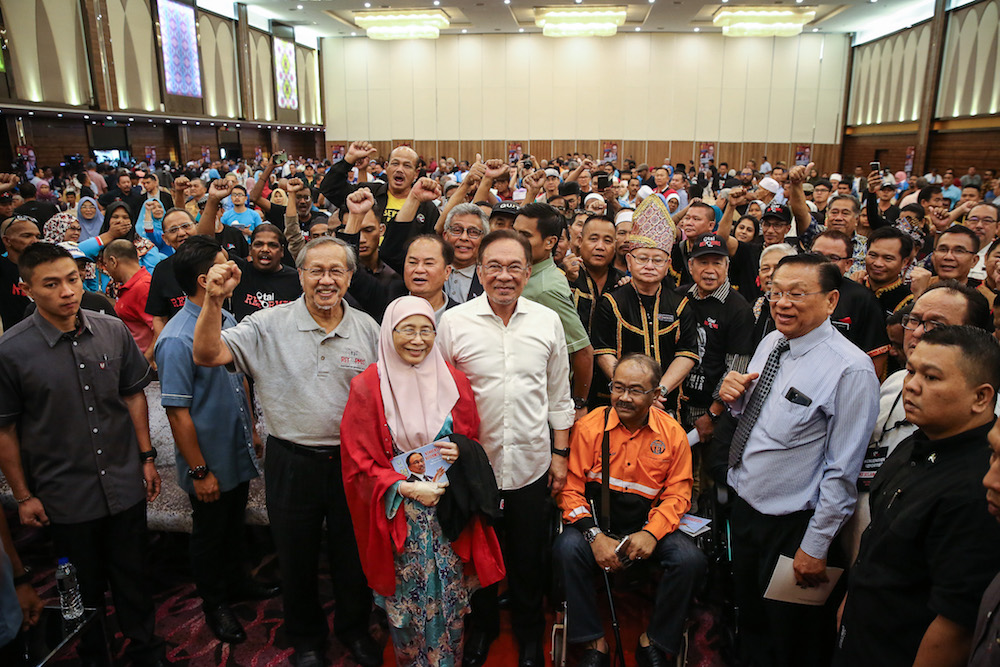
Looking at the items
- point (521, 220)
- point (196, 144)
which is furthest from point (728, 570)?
point (196, 144)

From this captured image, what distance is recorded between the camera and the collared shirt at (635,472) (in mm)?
2674

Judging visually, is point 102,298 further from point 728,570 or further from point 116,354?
point 728,570

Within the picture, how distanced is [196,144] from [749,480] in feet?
55.0

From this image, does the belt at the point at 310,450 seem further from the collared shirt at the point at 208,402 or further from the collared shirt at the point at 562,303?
the collared shirt at the point at 562,303

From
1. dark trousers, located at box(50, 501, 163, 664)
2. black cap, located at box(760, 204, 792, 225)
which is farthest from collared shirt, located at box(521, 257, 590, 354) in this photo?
black cap, located at box(760, 204, 792, 225)

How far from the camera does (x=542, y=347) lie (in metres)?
2.48

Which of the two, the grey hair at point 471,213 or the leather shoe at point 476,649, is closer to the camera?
the leather shoe at point 476,649

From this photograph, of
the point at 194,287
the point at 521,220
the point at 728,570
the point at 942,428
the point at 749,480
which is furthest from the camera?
the point at 521,220

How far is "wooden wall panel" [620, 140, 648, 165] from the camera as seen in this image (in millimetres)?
20734

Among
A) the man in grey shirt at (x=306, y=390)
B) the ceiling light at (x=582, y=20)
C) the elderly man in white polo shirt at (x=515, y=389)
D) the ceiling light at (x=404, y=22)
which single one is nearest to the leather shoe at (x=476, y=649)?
the elderly man in white polo shirt at (x=515, y=389)

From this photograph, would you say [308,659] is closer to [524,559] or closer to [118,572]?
[118,572]

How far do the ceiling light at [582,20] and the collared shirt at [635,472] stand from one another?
1638 centimetres

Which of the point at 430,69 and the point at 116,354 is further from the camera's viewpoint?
the point at 430,69

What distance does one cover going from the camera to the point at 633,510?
2.67 metres
